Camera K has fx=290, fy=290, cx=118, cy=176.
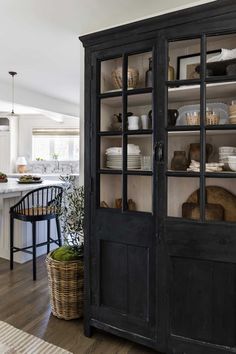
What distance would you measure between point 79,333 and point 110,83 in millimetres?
1852

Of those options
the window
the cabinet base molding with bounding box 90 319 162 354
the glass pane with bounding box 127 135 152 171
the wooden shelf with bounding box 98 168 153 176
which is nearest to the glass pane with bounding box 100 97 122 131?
the glass pane with bounding box 127 135 152 171

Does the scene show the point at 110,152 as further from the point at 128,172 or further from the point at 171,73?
the point at 171,73

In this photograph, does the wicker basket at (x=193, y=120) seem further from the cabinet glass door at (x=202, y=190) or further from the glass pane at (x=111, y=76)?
the glass pane at (x=111, y=76)

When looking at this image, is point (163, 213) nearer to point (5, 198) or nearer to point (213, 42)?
point (213, 42)

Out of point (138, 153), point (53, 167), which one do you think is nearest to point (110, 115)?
point (138, 153)

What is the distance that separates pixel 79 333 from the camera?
2.17 m

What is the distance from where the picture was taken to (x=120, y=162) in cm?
200

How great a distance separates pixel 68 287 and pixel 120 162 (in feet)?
3.65

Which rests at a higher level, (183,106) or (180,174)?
(183,106)

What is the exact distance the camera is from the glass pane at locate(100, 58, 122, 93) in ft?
6.51

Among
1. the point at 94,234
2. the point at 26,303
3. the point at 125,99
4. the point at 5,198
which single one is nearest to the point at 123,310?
the point at 94,234

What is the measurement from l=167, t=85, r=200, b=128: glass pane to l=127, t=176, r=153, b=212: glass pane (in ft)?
1.40

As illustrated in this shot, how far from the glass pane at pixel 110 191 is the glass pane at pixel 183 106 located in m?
0.55

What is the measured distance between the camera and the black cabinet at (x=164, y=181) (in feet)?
5.49
